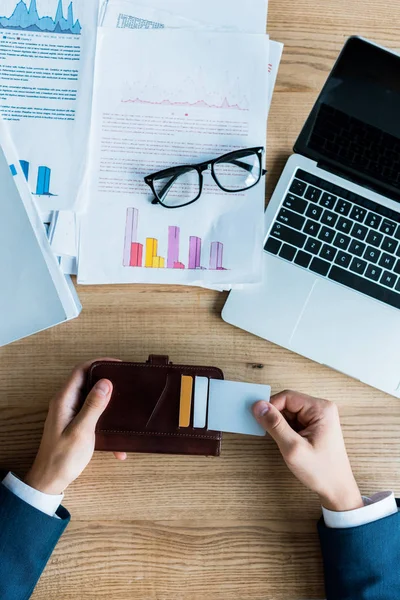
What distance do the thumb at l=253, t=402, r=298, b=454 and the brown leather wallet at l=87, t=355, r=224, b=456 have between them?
6cm

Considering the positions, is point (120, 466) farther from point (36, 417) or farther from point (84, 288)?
point (84, 288)

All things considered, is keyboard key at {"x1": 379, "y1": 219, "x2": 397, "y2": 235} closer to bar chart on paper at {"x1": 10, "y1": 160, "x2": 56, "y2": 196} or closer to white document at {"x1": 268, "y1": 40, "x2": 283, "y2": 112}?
white document at {"x1": 268, "y1": 40, "x2": 283, "y2": 112}

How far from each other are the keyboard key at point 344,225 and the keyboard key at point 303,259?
0.20 ft

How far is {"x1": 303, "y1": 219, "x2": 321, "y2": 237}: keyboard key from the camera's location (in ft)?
2.58

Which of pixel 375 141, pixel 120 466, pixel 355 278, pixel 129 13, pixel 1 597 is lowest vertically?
pixel 1 597

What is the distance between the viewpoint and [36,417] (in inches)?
30.8

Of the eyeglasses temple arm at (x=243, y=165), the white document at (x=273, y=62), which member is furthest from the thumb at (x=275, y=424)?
the white document at (x=273, y=62)

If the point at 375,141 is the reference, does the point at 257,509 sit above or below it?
below

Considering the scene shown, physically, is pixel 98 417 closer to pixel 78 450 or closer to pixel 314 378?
pixel 78 450

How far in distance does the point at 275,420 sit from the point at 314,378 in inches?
4.9

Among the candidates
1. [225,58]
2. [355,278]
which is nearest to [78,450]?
[355,278]

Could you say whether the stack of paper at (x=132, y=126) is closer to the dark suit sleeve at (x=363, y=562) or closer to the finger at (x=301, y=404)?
the finger at (x=301, y=404)

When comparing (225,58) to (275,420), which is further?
(225,58)

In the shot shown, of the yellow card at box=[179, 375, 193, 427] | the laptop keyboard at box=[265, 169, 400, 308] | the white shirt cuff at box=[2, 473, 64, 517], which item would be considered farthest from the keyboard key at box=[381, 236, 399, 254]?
the white shirt cuff at box=[2, 473, 64, 517]
